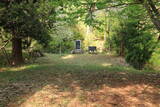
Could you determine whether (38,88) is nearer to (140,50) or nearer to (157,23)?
(157,23)

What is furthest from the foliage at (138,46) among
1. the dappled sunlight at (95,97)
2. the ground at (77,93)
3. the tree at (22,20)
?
the tree at (22,20)

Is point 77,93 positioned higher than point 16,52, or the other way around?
point 16,52

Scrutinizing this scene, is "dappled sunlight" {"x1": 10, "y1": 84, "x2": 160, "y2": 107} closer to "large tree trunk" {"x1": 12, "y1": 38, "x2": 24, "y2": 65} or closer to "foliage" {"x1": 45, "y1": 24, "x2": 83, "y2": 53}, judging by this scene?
"large tree trunk" {"x1": 12, "y1": 38, "x2": 24, "y2": 65}

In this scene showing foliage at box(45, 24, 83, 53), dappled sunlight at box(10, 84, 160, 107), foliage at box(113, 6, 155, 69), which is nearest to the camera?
dappled sunlight at box(10, 84, 160, 107)

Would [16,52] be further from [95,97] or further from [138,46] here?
[95,97]

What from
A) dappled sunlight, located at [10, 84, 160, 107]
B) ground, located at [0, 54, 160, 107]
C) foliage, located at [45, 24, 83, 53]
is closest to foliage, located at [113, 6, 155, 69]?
ground, located at [0, 54, 160, 107]

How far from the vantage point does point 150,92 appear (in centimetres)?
485

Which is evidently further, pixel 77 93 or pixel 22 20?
pixel 22 20

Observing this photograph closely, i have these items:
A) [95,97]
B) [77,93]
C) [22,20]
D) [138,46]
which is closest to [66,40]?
[138,46]

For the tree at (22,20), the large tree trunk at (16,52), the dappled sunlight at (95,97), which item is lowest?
the dappled sunlight at (95,97)

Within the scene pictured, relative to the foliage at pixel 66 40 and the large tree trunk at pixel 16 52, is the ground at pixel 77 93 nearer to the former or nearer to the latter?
the large tree trunk at pixel 16 52

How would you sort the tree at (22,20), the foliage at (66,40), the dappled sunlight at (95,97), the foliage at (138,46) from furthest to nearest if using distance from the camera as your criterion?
the foliage at (66,40) → the foliage at (138,46) → the tree at (22,20) → the dappled sunlight at (95,97)

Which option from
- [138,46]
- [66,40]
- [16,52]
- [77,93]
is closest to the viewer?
[77,93]

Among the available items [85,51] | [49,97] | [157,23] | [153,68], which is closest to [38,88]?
[49,97]
